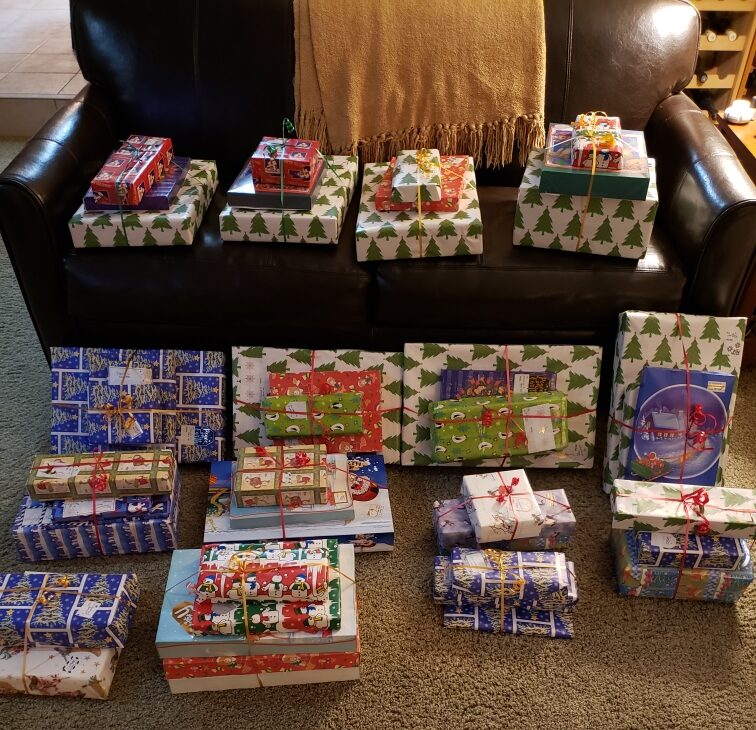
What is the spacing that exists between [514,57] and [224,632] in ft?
5.29

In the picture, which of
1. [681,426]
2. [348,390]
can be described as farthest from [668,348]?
[348,390]


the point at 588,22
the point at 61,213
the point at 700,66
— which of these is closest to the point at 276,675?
the point at 61,213

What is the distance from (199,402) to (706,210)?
4.32 feet

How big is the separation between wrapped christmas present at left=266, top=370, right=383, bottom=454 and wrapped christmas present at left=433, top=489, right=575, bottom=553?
0.94 feet

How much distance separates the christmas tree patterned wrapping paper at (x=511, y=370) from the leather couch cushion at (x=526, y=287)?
74 millimetres

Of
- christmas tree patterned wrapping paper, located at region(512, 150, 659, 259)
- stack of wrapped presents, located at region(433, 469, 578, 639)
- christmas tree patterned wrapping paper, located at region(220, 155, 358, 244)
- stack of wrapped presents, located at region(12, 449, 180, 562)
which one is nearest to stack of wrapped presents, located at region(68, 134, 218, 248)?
christmas tree patterned wrapping paper, located at region(220, 155, 358, 244)

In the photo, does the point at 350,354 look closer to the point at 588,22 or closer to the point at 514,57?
the point at 514,57

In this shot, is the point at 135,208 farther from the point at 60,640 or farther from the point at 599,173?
the point at 599,173

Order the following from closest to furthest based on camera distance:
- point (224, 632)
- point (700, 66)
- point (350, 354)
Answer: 1. point (224, 632)
2. point (350, 354)
3. point (700, 66)

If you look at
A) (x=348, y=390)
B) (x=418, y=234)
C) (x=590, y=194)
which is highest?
(x=590, y=194)

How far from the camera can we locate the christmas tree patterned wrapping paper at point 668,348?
1.97 m

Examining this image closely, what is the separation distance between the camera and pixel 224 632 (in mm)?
1547

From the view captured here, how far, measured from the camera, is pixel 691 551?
5.56 ft

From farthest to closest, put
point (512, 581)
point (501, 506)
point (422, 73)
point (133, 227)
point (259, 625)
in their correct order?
point (422, 73)
point (133, 227)
point (501, 506)
point (512, 581)
point (259, 625)
